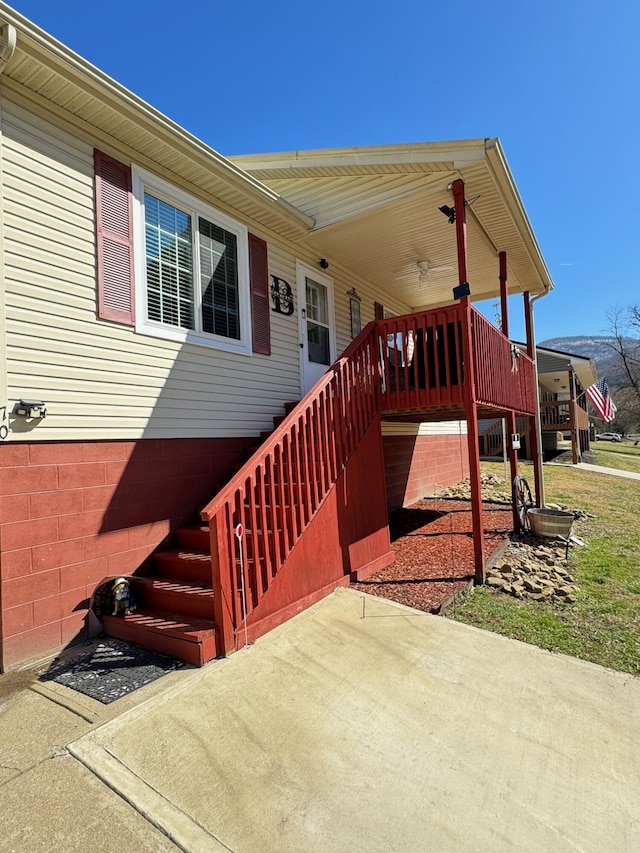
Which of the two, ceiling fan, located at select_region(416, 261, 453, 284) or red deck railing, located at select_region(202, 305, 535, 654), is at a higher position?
ceiling fan, located at select_region(416, 261, 453, 284)

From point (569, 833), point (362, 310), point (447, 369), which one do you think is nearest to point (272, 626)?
point (569, 833)

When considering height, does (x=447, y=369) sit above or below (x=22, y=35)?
below

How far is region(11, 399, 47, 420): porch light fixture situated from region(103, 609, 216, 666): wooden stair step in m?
1.78

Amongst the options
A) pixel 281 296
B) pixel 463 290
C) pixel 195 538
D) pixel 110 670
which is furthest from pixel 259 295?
pixel 110 670

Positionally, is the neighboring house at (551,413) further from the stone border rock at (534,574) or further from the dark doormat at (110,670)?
the dark doormat at (110,670)

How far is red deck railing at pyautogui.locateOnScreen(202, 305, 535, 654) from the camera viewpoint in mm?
3508

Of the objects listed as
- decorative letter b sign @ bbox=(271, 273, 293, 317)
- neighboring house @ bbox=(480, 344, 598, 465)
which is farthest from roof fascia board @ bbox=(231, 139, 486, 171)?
neighboring house @ bbox=(480, 344, 598, 465)

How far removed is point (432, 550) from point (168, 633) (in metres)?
3.77

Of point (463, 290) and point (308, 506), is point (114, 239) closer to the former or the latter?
point (308, 506)

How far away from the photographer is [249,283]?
5859 millimetres

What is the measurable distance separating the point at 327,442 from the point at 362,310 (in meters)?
4.49

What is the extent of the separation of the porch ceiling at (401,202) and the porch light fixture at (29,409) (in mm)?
4347

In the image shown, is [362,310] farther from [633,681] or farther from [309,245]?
[633,681]

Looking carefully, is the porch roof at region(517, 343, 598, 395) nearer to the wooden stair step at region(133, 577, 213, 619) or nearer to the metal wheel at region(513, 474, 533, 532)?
the metal wheel at region(513, 474, 533, 532)
